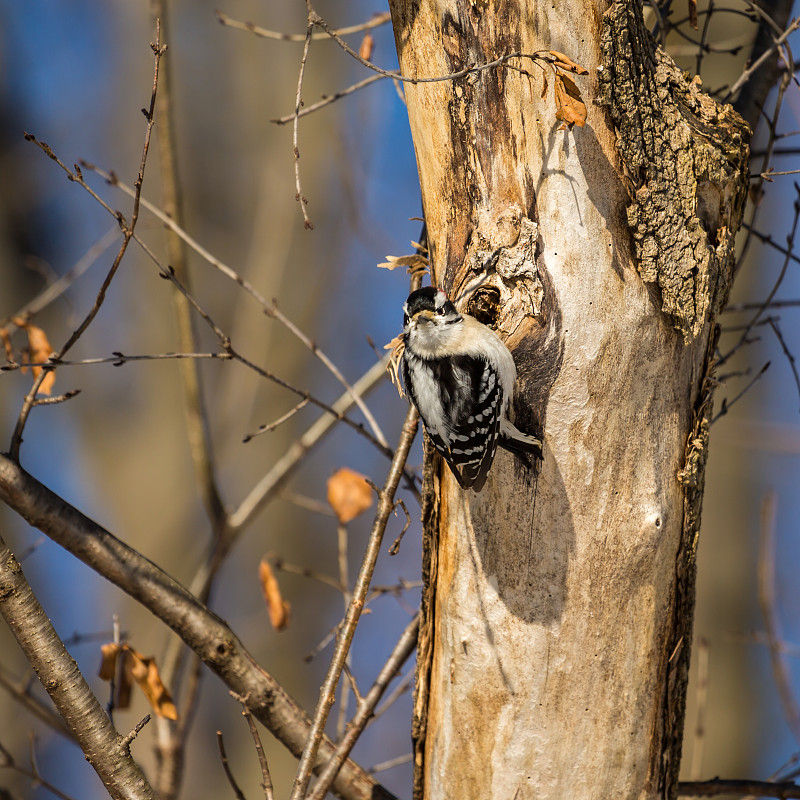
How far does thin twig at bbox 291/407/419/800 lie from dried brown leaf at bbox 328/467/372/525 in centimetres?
48

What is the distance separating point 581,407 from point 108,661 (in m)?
1.70

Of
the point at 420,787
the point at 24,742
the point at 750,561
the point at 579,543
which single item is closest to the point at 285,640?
the point at 24,742

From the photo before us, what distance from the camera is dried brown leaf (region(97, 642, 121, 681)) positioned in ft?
8.57

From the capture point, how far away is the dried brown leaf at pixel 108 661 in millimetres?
2613

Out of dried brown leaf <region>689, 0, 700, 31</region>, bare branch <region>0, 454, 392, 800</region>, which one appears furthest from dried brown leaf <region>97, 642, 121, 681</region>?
dried brown leaf <region>689, 0, 700, 31</region>

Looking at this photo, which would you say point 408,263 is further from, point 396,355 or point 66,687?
point 66,687

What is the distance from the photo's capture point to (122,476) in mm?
7742

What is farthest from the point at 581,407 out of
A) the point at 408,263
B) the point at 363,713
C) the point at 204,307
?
the point at 204,307

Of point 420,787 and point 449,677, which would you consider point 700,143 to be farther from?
point 420,787

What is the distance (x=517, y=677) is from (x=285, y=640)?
647cm

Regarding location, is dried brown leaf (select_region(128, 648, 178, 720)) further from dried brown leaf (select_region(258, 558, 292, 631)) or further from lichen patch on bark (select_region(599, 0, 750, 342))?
lichen patch on bark (select_region(599, 0, 750, 342))

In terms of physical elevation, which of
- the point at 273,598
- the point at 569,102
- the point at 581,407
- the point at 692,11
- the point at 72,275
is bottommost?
the point at 273,598

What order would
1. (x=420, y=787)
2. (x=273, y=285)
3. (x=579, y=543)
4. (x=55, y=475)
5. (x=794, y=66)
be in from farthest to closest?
A: (x=55, y=475) → (x=273, y=285) → (x=794, y=66) → (x=420, y=787) → (x=579, y=543)

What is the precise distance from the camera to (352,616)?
2.42 metres
